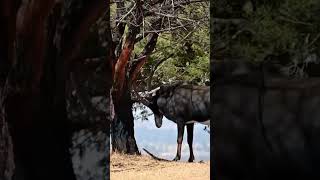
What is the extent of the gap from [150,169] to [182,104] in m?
1.97

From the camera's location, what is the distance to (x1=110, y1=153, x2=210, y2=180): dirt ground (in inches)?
310

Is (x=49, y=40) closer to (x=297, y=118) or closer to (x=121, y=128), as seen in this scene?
(x=297, y=118)

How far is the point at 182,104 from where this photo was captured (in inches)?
413

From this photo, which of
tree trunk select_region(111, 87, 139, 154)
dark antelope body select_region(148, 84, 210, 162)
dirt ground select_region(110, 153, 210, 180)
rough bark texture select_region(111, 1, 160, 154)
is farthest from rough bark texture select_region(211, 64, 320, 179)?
tree trunk select_region(111, 87, 139, 154)

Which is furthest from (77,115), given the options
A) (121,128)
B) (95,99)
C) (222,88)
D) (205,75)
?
(205,75)

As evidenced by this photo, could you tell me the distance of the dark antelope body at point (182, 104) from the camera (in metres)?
10.3

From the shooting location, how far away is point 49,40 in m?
4.37

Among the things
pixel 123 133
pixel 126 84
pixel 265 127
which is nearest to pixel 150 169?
pixel 126 84

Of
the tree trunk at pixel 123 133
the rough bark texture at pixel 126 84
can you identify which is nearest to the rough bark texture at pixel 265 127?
the rough bark texture at pixel 126 84

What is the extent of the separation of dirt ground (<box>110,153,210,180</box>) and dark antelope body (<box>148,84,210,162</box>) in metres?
0.89

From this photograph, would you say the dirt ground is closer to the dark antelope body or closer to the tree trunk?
the tree trunk

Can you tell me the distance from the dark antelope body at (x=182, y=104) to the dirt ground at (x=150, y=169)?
0.89 meters

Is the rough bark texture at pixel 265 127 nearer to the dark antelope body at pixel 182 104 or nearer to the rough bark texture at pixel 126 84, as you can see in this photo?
the rough bark texture at pixel 126 84

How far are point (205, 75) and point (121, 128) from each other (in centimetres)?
287
